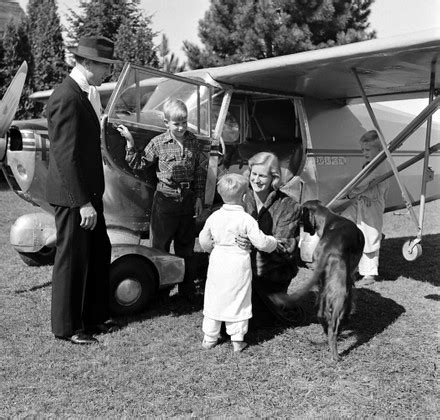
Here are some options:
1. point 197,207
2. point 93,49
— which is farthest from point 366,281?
point 93,49

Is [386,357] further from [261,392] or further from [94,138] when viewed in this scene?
[94,138]

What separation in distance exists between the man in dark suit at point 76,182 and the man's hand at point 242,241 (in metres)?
1.00

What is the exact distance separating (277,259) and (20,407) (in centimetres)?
203

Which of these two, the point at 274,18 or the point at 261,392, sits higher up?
the point at 274,18

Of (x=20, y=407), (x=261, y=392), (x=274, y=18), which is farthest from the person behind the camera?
(x=274, y=18)

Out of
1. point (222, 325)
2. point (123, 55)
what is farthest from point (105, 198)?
point (123, 55)

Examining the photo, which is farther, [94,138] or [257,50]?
[257,50]

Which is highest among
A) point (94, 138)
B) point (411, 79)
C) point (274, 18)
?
point (274, 18)

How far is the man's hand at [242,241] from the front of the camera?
3695 mm

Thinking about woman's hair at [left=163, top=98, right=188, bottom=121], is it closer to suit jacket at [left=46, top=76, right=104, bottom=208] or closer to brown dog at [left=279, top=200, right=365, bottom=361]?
suit jacket at [left=46, top=76, right=104, bottom=208]

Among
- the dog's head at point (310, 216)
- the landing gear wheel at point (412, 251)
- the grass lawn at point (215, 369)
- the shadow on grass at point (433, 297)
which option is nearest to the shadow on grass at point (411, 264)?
the shadow on grass at point (433, 297)

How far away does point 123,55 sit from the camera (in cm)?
1838

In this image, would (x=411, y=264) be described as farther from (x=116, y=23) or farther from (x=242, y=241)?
(x=116, y=23)

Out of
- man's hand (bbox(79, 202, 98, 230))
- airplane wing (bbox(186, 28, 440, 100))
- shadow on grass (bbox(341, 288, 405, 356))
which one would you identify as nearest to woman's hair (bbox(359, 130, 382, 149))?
airplane wing (bbox(186, 28, 440, 100))
